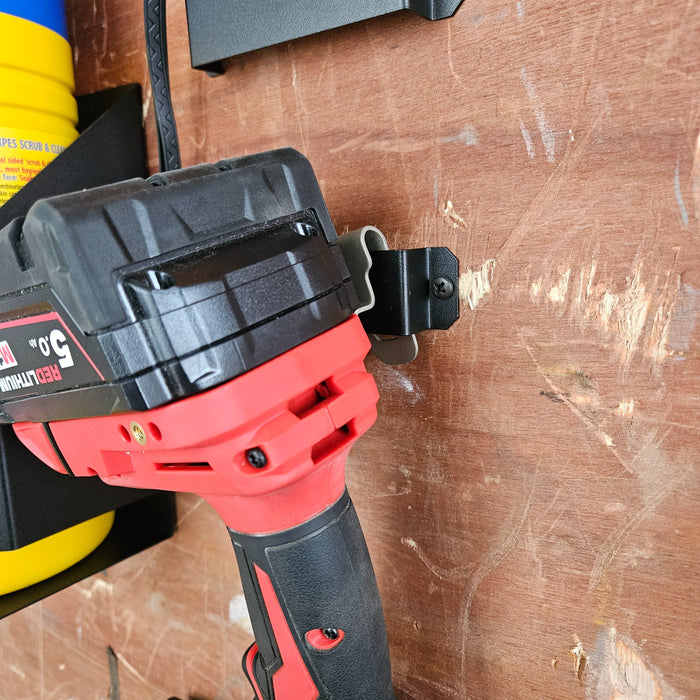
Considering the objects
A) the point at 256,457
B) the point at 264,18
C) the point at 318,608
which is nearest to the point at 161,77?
the point at 264,18

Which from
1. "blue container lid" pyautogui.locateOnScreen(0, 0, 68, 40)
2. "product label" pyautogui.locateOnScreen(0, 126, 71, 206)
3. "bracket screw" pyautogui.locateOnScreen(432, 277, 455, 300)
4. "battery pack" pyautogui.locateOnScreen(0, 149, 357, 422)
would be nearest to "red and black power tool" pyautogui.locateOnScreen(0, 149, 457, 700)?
"battery pack" pyautogui.locateOnScreen(0, 149, 357, 422)

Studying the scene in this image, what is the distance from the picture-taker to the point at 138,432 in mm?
504

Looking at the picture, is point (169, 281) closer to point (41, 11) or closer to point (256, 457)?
point (256, 457)

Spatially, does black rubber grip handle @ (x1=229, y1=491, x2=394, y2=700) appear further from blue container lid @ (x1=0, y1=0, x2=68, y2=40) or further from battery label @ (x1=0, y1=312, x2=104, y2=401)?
blue container lid @ (x1=0, y1=0, x2=68, y2=40)

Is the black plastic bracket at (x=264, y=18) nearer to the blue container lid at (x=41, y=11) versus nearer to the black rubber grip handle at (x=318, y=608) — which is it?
the blue container lid at (x=41, y=11)

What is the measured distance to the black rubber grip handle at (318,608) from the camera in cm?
57

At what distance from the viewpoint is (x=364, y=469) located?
0.75m

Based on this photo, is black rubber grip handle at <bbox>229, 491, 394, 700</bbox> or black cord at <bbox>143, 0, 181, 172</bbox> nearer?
black rubber grip handle at <bbox>229, 491, 394, 700</bbox>

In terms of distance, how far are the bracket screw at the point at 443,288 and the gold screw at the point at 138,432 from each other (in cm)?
32

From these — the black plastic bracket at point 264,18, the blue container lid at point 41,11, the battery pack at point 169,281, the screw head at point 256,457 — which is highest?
the blue container lid at point 41,11

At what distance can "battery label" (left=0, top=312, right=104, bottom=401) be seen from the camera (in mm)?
506

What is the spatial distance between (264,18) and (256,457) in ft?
1.49

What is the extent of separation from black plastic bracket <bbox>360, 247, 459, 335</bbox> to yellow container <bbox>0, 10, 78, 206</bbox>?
0.42 meters

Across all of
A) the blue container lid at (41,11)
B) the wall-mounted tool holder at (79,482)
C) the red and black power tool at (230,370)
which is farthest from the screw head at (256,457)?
the blue container lid at (41,11)
